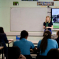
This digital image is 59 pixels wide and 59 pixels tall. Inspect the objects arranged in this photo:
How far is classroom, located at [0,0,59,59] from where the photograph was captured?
198 inches

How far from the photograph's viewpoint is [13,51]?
1202mm

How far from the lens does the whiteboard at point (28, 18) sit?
505cm

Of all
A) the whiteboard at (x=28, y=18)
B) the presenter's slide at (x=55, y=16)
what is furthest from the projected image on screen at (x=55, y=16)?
the whiteboard at (x=28, y=18)

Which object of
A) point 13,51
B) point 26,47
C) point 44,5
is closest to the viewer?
point 13,51

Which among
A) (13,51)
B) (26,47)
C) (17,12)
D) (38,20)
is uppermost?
(17,12)

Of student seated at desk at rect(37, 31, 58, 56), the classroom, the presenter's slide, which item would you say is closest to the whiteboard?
the classroom

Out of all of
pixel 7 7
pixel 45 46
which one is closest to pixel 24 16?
pixel 7 7

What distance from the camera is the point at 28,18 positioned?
5098 mm

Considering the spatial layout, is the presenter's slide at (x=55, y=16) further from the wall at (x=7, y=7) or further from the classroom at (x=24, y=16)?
the wall at (x=7, y=7)

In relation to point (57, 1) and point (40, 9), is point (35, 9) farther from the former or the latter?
point (57, 1)

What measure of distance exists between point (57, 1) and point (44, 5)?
0.72 m

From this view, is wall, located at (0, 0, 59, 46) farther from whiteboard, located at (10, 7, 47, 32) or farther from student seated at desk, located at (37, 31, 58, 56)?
student seated at desk, located at (37, 31, 58, 56)

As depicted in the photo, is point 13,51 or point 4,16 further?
point 4,16

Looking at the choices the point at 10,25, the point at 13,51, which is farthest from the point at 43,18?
the point at 13,51
